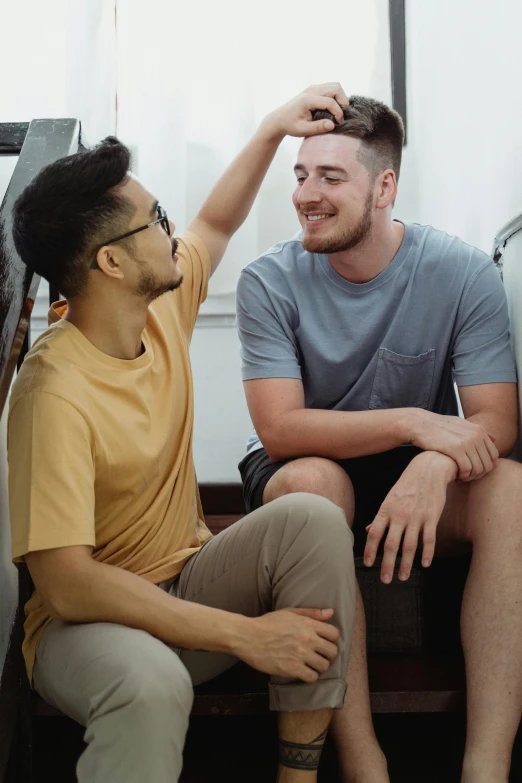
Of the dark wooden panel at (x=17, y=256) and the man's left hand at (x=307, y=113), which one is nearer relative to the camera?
the dark wooden panel at (x=17, y=256)

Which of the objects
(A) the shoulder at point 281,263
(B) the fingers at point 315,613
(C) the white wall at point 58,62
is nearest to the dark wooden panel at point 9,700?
(B) the fingers at point 315,613

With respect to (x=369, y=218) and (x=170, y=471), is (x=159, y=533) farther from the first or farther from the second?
(x=369, y=218)

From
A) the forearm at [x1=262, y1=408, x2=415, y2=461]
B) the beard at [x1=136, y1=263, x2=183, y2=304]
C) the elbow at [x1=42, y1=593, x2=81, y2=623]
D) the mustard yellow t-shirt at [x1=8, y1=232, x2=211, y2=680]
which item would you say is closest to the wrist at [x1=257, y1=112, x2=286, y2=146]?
the mustard yellow t-shirt at [x1=8, y1=232, x2=211, y2=680]

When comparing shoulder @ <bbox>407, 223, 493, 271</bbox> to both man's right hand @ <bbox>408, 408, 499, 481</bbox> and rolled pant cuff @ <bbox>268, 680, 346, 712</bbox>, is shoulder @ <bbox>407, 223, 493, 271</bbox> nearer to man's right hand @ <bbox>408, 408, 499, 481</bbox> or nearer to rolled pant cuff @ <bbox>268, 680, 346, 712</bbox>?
man's right hand @ <bbox>408, 408, 499, 481</bbox>

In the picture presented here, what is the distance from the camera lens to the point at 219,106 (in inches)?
108

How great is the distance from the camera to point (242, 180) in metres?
Answer: 1.92

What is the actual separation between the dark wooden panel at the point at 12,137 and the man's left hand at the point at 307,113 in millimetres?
494

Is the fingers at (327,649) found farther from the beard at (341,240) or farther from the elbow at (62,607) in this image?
the beard at (341,240)

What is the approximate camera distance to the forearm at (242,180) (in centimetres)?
192

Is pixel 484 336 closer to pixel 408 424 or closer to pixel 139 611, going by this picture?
pixel 408 424

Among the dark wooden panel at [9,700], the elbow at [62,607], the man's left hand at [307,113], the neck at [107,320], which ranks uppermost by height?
the man's left hand at [307,113]

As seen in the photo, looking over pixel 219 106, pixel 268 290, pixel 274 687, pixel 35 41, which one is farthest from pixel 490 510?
pixel 35 41

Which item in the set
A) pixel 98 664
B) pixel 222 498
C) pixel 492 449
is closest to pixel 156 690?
pixel 98 664

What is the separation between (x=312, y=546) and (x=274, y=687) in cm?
23
